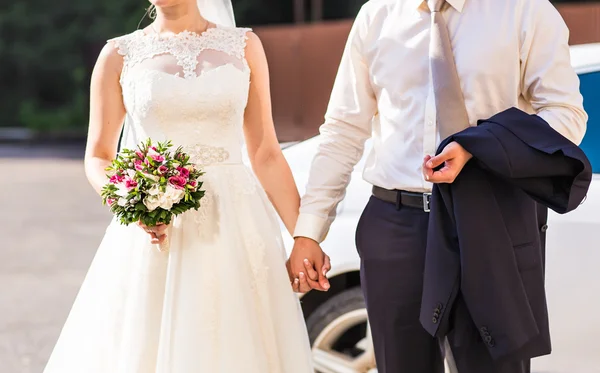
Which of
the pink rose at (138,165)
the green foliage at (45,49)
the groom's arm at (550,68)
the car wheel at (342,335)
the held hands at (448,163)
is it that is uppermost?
the groom's arm at (550,68)

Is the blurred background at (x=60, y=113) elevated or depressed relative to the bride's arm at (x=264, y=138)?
depressed

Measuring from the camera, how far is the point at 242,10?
25.7 metres

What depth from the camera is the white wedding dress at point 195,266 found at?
2.94 m

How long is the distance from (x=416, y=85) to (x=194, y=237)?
3.15ft

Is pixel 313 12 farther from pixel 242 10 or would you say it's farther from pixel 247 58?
pixel 247 58

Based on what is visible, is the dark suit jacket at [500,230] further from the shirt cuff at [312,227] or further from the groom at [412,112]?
the shirt cuff at [312,227]

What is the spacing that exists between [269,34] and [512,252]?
17.1m

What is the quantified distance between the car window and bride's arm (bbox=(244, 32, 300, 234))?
1.27 meters

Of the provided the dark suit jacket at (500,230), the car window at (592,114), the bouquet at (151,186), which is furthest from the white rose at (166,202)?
the car window at (592,114)

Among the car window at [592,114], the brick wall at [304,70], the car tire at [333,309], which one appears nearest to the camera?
the car window at [592,114]

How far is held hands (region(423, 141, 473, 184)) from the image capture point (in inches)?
92.4

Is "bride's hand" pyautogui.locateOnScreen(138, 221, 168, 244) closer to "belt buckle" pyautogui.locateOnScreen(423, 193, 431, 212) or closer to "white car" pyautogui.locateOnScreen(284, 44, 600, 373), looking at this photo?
"belt buckle" pyautogui.locateOnScreen(423, 193, 431, 212)

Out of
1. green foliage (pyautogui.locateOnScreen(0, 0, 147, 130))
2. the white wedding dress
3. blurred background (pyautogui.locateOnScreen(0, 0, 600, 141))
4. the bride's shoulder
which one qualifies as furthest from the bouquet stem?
green foliage (pyautogui.locateOnScreen(0, 0, 147, 130))

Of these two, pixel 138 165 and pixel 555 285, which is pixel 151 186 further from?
pixel 555 285
